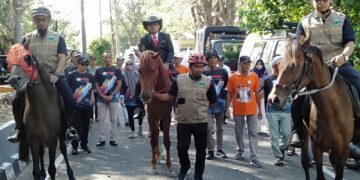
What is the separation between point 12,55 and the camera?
6684 millimetres

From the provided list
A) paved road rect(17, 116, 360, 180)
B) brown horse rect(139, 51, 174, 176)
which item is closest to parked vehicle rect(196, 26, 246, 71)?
paved road rect(17, 116, 360, 180)

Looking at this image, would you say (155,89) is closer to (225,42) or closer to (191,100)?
(191,100)

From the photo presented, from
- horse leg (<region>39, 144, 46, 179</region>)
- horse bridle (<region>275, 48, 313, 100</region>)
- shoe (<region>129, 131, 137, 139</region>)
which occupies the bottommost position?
shoe (<region>129, 131, 137, 139</region>)

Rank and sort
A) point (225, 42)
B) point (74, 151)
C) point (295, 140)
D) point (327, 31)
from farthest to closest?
point (225, 42)
point (74, 151)
point (295, 140)
point (327, 31)

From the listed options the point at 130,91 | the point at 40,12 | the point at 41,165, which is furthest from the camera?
the point at 130,91

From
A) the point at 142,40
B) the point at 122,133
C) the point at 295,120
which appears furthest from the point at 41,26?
the point at 122,133

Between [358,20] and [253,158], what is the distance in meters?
4.85

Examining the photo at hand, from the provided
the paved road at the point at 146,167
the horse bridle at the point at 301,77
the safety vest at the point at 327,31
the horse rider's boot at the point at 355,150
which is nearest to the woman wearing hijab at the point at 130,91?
the paved road at the point at 146,167

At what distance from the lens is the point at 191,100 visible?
747 cm

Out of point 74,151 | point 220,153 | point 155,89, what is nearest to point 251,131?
point 220,153

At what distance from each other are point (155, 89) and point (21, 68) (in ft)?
7.58

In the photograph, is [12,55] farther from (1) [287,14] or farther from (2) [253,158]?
(1) [287,14]

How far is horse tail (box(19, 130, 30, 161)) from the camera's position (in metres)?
7.57

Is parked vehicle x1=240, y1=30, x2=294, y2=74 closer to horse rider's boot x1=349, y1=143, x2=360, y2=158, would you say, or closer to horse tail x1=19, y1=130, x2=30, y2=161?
horse rider's boot x1=349, y1=143, x2=360, y2=158
